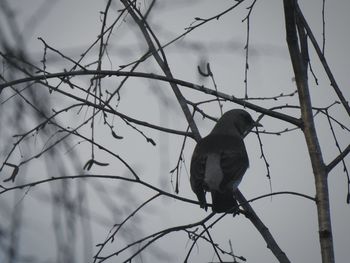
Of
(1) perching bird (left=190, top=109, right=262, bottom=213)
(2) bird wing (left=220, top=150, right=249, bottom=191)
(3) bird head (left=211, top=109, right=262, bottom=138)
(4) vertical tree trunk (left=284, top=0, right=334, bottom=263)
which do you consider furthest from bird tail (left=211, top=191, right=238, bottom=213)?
(3) bird head (left=211, top=109, right=262, bottom=138)

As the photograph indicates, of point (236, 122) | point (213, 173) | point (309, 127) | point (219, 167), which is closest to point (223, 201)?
point (213, 173)

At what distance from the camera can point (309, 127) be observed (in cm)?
329

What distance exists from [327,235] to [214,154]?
270 centimetres

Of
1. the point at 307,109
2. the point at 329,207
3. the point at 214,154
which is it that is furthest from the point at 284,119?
the point at 214,154

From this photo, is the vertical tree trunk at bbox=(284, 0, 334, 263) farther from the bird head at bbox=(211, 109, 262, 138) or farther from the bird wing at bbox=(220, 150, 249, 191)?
the bird head at bbox=(211, 109, 262, 138)

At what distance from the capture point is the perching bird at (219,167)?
4.87 meters

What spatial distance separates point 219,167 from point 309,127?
7.38ft

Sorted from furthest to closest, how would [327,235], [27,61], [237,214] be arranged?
[237,214], [327,235], [27,61]

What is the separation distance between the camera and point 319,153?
320 cm

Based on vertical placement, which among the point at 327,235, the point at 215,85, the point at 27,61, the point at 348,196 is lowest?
the point at 327,235

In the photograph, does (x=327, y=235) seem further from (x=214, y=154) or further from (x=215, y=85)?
(x=214, y=154)

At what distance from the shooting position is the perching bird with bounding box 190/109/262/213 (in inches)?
192

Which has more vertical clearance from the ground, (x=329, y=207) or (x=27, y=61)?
(x=27, y=61)

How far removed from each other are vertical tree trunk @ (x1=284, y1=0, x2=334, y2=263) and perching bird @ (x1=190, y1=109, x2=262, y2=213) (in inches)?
54.3
